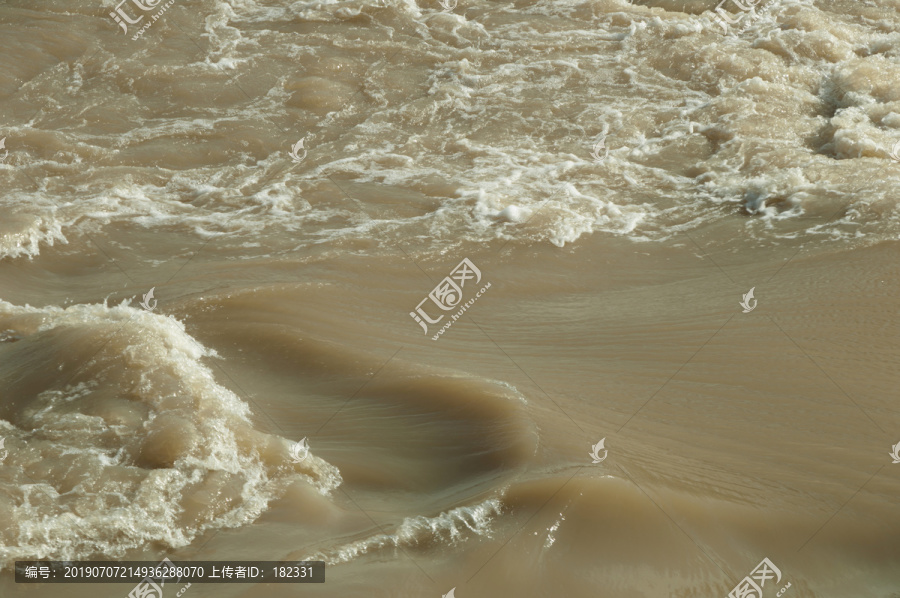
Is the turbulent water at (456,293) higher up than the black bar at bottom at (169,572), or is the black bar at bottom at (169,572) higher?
the black bar at bottom at (169,572)

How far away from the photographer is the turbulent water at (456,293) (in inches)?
144

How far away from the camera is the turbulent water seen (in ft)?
12.0

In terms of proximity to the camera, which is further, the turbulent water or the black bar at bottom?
the turbulent water

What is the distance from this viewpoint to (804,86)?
8727 mm

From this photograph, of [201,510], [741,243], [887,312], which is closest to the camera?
[201,510]

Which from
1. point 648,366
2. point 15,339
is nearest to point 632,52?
point 648,366

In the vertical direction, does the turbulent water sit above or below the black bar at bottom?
below

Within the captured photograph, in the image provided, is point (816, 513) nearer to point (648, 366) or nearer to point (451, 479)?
point (648, 366)

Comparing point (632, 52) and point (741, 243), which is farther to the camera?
point (632, 52)

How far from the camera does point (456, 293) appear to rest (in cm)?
584

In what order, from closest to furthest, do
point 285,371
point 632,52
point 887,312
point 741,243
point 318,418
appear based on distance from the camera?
point 318,418, point 285,371, point 887,312, point 741,243, point 632,52

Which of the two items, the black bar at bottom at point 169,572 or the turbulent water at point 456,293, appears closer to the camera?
the black bar at bottom at point 169,572

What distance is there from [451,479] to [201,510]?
45.2 inches

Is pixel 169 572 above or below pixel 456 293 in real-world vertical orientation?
above
